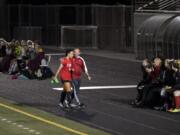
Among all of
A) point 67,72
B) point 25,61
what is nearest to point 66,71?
point 67,72

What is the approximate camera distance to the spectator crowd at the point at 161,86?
1784 cm

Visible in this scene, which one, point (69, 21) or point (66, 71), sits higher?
point (69, 21)

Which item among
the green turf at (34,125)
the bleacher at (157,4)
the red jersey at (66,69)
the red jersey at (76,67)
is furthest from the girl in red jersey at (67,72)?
the bleacher at (157,4)

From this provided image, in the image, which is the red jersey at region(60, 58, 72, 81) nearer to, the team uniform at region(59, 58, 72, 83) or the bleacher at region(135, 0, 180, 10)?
the team uniform at region(59, 58, 72, 83)

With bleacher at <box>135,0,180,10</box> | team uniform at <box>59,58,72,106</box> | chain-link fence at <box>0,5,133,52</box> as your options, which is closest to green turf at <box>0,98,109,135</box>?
team uniform at <box>59,58,72,106</box>

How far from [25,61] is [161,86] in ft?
36.4

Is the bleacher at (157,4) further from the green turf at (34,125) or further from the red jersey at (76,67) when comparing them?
the green turf at (34,125)

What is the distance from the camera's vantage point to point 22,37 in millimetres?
55281

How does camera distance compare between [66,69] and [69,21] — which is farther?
[69,21]

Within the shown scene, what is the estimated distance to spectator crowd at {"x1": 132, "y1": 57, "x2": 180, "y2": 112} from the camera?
1784 centimetres

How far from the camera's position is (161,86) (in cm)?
1848

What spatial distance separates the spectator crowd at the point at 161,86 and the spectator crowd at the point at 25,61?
8593 millimetres

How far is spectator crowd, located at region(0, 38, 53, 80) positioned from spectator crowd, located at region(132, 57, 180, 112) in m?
8.59

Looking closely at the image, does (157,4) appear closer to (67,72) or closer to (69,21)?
(69,21)
